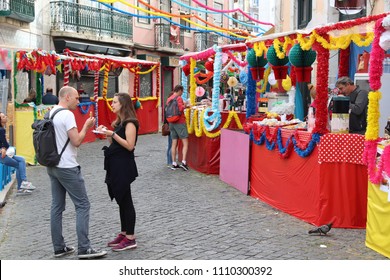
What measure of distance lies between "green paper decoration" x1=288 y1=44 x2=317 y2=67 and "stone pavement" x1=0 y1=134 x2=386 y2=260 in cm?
215

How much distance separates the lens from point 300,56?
852 centimetres

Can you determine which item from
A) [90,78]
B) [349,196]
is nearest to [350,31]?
[349,196]

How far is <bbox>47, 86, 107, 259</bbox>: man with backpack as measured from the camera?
19.3 ft

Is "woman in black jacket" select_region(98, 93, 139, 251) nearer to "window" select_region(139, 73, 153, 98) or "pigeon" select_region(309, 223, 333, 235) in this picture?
"pigeon" select_region(309, 223, 333, 235)

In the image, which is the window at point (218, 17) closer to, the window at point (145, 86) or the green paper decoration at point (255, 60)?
the window at point (145, 86)

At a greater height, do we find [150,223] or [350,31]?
[350,31]

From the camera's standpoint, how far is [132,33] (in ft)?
98.3

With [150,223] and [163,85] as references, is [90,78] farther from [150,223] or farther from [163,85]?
[150,223]

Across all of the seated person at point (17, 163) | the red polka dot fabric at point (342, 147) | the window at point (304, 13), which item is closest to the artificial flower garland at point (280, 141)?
the red polka dot fabric at point (342, 147)

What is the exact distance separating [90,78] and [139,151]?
34.9ft

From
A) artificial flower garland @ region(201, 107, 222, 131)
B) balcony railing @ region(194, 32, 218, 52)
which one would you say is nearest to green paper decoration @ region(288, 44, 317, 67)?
artificial flower garland @ region(201, 107, 222, 131)

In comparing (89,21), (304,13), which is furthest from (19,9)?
(304,13)

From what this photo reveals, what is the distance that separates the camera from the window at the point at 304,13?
1733cm

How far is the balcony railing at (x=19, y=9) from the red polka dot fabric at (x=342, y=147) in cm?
1392
